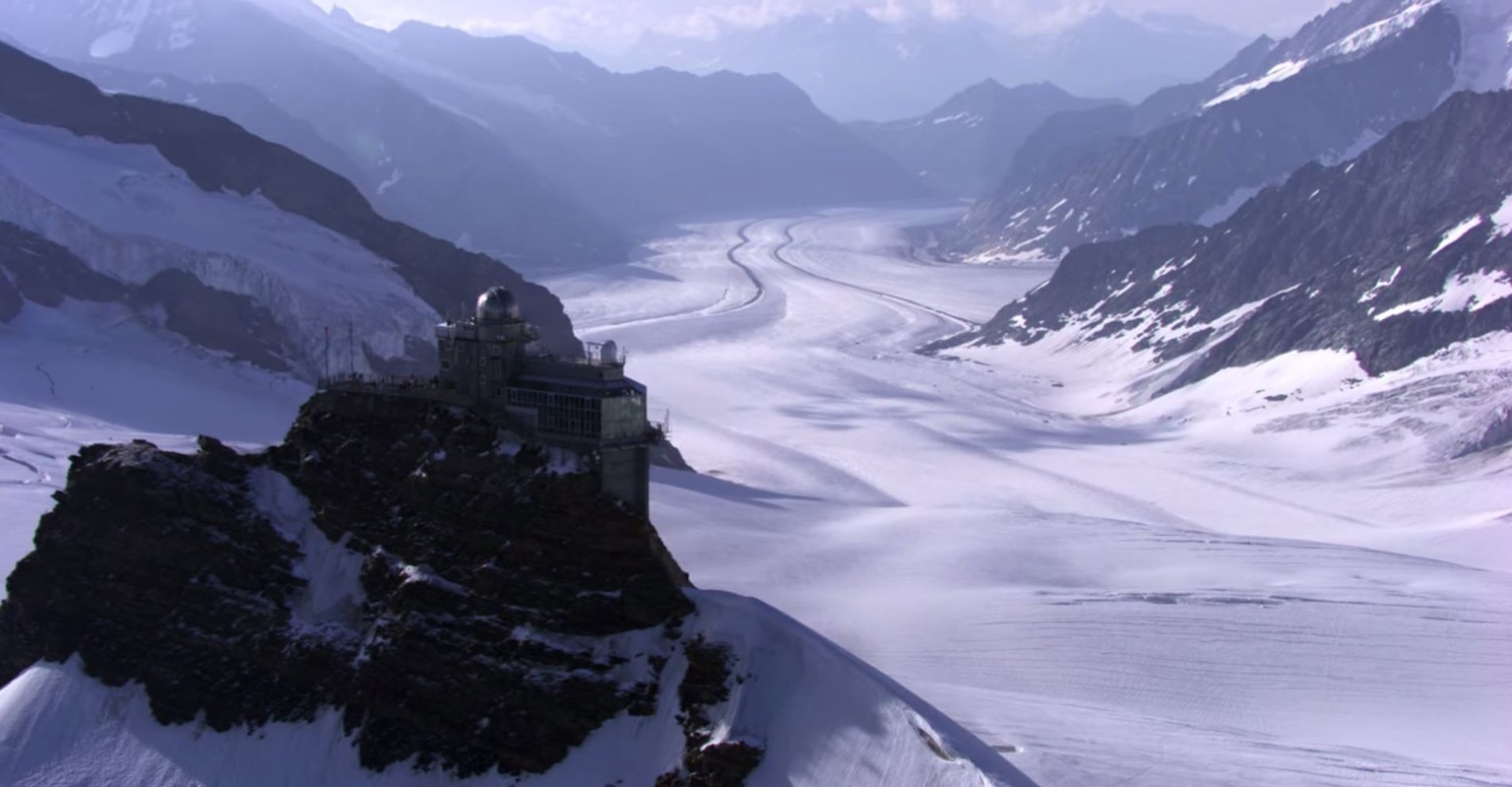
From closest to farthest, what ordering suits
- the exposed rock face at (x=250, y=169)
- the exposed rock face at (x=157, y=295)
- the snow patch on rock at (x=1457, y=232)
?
the exposed rock face at (x=157, y=295) → the exposed rock face at (x=250, y=169) → the snow patch on rock at (x=1457, y=232)

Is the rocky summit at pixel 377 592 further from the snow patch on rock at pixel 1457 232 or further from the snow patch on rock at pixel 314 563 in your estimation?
the snow patch on rock at pixel 1457 232

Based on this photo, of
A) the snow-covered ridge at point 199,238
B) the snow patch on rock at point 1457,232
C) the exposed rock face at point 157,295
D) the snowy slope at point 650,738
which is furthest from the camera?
the snow patch on rock at point 1457,232

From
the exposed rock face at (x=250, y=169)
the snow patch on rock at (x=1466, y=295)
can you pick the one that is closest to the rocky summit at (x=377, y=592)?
the exposed rock face at (x=250, y=169)

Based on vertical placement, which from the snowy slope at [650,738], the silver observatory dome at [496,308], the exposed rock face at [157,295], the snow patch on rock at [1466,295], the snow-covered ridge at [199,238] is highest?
the snow patch on rock at [1466,295]

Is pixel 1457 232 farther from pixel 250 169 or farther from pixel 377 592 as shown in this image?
pixel 377 592

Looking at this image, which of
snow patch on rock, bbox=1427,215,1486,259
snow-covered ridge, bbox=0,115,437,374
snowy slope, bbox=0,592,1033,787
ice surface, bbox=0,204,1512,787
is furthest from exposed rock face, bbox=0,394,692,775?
snow patch on rock, bbox=1427,215,1486,259

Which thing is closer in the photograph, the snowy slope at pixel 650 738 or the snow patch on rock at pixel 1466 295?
the snowy slope at pixel 650 738

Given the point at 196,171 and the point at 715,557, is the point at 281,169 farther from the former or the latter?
the point at 715,557
